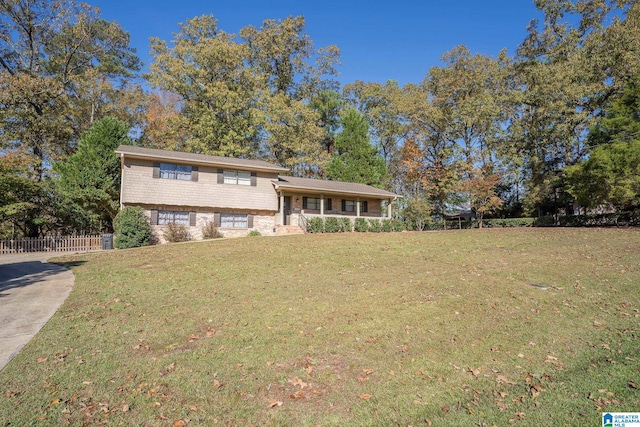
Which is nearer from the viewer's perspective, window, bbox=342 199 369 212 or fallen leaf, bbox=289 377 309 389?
fallen leaf, bbox=289 377 309 389

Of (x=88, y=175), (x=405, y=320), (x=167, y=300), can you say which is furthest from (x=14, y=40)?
(x=405, y=320)

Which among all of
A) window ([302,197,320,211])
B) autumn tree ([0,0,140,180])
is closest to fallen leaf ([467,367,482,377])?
window ([302,197,320,211])

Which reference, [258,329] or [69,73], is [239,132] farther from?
[258,329]

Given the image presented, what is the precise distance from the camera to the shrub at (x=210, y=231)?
20.4 meters

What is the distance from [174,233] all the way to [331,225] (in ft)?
32.8

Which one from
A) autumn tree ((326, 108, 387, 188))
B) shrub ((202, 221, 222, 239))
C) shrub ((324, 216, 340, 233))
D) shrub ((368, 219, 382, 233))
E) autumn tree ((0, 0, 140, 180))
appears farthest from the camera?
autumn tree ((326, 108, 387, 188))

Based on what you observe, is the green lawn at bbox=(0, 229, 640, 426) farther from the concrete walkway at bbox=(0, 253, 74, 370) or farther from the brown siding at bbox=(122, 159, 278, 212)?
the brown siding at bbox=(122, 159, 278, 212)

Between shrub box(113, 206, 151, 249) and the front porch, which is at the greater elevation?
the front porch

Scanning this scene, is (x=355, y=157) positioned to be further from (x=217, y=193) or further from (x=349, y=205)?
(x=217, y=193)

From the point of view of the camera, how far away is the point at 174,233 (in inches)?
760

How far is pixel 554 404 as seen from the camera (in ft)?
11.8

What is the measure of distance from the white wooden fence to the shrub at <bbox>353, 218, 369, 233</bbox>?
16.5 m

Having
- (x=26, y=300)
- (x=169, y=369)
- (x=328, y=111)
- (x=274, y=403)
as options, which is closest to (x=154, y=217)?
(x=26, y=300)

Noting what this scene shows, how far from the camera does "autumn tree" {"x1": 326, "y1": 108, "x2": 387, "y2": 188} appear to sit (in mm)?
34250
